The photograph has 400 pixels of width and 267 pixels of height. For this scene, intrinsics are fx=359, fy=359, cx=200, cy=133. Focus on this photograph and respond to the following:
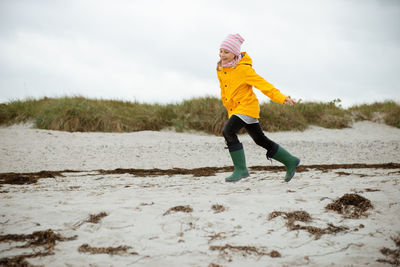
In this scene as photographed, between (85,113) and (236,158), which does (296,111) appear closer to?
(85,113)

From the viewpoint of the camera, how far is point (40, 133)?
9.38 metres

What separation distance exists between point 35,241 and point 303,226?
6.94 feet

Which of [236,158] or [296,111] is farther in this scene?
[296,111]

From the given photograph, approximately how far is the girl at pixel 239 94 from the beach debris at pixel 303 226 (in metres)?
1.52

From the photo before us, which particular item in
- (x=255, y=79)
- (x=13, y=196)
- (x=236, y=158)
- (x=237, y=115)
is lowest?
(x=13, y=196)

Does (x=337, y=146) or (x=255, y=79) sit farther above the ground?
(x=255, y=79)

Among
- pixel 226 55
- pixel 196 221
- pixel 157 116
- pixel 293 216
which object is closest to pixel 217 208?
pixel 196 221

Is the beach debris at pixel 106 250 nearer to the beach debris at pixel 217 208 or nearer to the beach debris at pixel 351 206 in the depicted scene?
→ the beach debris at pixel 217 208

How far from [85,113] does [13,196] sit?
7.22 metres

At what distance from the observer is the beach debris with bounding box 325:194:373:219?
3.17 meters

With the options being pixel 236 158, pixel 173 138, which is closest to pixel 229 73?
pixel 236 158

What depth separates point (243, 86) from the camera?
4445mm

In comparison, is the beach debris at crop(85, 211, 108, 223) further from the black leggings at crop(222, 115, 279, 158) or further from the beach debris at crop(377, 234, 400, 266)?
the beach debris at crop(377, 234, 400, 266)

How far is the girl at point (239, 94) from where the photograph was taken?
439 cm
